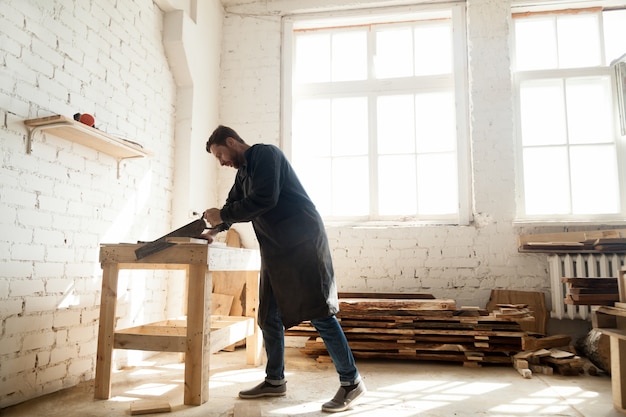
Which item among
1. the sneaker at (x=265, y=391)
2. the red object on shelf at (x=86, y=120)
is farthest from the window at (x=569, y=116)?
the red object on shelf at (x=86, y=120)

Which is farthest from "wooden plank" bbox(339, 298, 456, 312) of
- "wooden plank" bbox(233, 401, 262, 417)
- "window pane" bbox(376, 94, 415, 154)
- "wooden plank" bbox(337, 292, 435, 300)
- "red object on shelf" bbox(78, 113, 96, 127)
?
"red object on shelf" bbox(78, 113, 96, 127)

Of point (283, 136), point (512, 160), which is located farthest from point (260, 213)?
point (512, 160)

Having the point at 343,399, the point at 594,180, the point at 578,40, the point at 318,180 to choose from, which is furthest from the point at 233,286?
the point at 578,40

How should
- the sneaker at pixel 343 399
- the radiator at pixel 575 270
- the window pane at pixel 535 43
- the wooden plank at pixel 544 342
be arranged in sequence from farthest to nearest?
the window pane at pixel 535 43, the radiator at pixel 575 270, the wooden plank at pixel 544 342, the sneaker at pixel 343 399

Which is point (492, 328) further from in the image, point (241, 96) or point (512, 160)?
point (241, 96)

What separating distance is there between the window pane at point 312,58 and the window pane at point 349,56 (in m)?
0.09

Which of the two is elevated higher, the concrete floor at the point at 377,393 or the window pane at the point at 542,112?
the window pane at the point at 542,112

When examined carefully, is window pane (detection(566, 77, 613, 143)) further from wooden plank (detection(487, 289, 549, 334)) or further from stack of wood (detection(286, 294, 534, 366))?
stack of wood (detection(286, 294, 534, 366))

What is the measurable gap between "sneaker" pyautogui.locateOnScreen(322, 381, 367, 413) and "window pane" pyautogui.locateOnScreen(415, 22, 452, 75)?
3605mm

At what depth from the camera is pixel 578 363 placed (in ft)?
11.7

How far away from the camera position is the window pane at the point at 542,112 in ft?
16.1

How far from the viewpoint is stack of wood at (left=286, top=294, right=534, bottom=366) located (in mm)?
3941

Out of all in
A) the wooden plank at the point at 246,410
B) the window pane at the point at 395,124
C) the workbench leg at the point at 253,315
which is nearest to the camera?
the wooden plank at the point at 246,410

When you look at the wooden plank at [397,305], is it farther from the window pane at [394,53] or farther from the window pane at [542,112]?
the window pane at [394,53]
